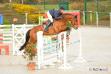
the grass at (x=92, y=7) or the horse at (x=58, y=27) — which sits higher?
the grass at (x=92, y=7)

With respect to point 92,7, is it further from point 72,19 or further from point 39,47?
point 39,47

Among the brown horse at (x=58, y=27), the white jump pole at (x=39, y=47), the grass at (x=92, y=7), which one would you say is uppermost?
the grass at (x=92, y=7)

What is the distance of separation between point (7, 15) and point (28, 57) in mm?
26569

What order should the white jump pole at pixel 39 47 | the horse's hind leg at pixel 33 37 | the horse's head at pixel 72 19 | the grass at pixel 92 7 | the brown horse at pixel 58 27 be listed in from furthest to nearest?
the grass at pixel 92 7, the horse's hind leg at pixel 33 37, the brown horse at pixel 58 27, the horse's head at pixel 72 19, the white jump pole at pixel 39 47

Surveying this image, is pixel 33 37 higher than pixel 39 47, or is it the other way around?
pixel 33 37

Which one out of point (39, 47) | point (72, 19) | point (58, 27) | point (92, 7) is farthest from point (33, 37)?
point (92, 7)

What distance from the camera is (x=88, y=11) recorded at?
39344 mm

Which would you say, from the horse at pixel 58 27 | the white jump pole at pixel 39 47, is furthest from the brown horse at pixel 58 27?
the white jump pole at pixel 39 47

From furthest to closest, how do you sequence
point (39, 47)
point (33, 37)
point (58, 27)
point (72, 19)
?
point (33, 37) < point (58, 27) < point (72, 19) < point (39, 47)

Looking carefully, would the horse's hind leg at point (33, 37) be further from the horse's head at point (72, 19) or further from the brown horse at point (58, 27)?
the horse's head at point (72, 19)

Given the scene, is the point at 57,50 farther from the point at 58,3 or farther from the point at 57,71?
the point at 58,3

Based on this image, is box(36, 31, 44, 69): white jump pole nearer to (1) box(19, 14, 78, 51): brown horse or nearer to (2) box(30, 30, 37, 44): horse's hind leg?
(1) box(19, 14, 78, 51): brown horse

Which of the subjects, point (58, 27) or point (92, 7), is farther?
point (92, 7)

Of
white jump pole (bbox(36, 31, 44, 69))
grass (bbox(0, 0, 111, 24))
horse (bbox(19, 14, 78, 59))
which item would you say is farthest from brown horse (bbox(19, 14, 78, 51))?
grass (bbox(0, 0, 111, 24))
